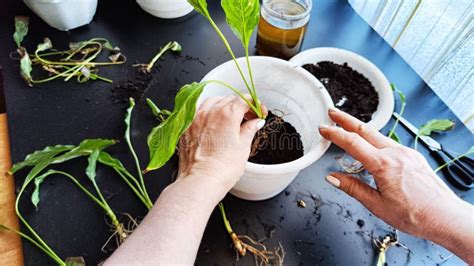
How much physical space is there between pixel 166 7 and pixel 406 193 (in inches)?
23.4

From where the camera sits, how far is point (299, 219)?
1.89 ft

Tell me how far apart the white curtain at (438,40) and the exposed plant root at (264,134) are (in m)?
0.33

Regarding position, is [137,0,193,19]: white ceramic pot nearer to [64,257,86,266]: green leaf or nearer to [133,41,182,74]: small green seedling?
[133,41,182,74]: small green seedling

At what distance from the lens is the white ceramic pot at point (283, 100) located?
1.63 ft

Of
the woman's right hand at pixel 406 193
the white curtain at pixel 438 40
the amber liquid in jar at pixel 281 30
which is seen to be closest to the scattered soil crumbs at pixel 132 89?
the amber liquid in jar at pixel 281 30

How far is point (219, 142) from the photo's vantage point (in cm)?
45

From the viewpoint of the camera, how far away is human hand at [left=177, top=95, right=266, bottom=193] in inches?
17.2

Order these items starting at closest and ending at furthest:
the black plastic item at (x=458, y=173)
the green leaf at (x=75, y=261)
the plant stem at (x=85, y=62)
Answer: the green leaf at (x=75, y=261)
the black plastic item at (x=458, y=173)
the plant stem at (x=85, y=62)

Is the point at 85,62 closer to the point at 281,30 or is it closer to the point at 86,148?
the point at 86,148

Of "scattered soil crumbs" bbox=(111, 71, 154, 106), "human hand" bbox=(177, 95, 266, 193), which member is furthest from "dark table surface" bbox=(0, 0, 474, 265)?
"human hand" bbox=(177, 95, 266, 193)

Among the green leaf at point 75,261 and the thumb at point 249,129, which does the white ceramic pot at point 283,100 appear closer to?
the thumb at point 249,129

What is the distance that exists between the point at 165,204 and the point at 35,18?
64cm

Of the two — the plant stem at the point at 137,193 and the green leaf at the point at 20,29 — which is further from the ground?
the green leaf at the point at 20,29

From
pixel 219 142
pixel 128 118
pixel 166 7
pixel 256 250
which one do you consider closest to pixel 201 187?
pixel 219 142
